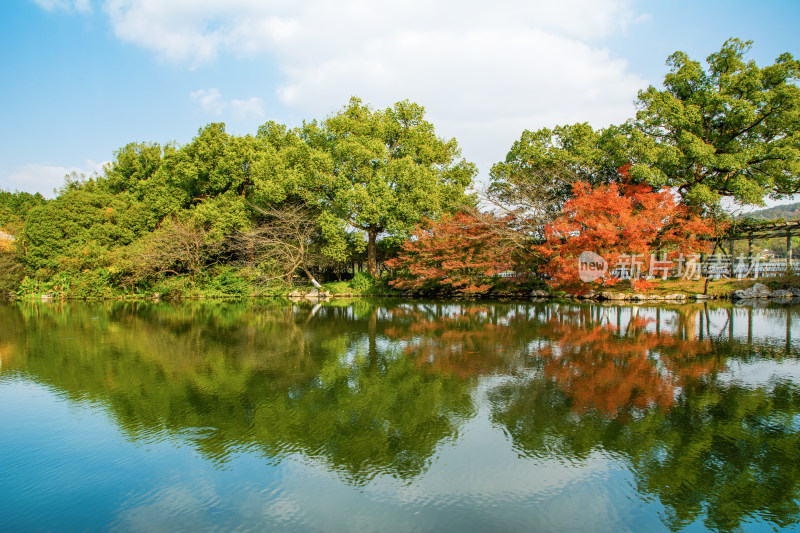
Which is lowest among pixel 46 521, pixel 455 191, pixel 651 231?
pixel 46 521

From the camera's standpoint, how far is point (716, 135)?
1814 centimetres

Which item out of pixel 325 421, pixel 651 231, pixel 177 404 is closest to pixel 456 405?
pixel 325 421

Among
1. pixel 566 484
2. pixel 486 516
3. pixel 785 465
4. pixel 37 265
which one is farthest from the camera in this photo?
pixel 37 265

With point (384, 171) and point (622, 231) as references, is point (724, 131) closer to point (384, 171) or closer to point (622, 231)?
point (622, 231)

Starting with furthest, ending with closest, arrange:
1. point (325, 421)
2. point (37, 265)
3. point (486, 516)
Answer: point (37, 265) → point (325, 421) → point (486, 516)

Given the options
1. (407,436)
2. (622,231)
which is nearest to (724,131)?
(622,231)

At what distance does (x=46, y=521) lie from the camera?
3.19m

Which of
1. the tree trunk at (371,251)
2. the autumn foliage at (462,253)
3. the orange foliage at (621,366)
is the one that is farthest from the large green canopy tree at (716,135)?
the orange foliage at (621,366)

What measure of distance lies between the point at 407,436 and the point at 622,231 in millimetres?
14323

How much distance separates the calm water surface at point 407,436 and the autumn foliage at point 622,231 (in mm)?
7418

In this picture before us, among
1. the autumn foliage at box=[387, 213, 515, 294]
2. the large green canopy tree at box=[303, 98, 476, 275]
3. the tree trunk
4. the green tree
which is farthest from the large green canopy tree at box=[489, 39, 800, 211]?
the tree trunk

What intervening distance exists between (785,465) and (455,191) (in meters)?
19.7

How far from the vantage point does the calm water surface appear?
325 cm

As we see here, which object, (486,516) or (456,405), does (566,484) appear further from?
(456,405)
